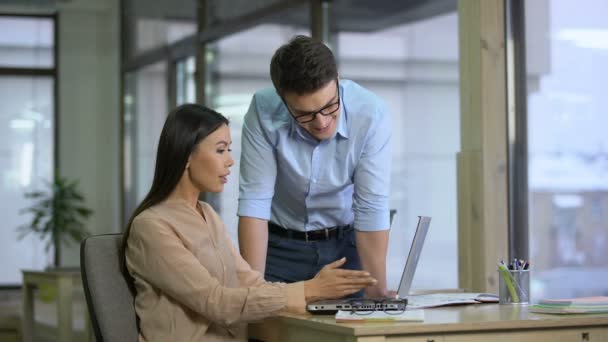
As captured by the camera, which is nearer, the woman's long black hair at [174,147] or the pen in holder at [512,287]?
the woman's long black hair at [174,147]

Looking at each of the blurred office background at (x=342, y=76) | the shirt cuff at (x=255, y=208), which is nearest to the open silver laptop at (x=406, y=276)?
the shirt cuff at (x=255, y=208)

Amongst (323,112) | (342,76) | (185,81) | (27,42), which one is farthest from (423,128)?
(27,42)

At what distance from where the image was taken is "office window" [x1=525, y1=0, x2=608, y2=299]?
3.47m

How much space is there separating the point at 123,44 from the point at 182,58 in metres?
1.96

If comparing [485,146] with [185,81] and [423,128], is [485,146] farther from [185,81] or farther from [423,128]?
[185,81]

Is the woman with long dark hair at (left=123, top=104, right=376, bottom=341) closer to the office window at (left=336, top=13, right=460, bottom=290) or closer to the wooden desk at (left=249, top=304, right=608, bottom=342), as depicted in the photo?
the wooden desk at (left=249, top=304, right=608, bottom=342)

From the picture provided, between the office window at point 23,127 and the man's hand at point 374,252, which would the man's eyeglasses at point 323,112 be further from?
the office window at point 23,127

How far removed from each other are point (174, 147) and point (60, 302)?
3551mm

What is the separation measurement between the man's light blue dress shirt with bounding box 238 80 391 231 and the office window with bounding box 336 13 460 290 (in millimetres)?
1913

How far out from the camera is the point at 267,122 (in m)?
2.43

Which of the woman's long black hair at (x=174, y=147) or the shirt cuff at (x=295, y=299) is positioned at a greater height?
the woman's long black hair at (x=174, y=147)

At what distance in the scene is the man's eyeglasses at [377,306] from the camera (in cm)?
202

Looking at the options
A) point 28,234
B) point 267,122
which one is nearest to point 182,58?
point 28,234

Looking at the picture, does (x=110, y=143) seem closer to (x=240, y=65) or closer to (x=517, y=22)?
(x=240, y=65)
